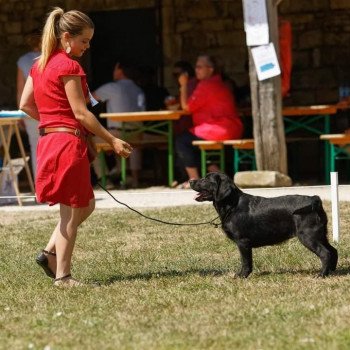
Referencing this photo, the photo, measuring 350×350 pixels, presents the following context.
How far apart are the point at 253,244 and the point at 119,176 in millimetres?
6916

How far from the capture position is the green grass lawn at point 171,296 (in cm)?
515

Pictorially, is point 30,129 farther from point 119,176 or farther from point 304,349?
point 304,349

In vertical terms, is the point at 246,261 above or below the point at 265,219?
below

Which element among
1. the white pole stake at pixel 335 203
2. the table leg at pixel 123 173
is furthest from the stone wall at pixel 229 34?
the white pole stake at pixel 335 203

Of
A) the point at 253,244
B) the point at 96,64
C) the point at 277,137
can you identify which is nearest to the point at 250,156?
the point at 277,137

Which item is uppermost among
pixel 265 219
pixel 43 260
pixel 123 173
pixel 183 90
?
pixel 183 90

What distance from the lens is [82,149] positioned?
6.55 metres

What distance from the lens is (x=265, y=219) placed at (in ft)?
22.6

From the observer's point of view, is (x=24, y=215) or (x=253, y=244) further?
(x=24, y=215)

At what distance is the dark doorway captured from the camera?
1530 cm

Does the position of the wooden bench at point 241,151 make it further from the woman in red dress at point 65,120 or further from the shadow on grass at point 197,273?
the woman in red dress at point 65,120

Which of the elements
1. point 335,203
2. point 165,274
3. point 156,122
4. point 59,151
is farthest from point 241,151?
point 59,151

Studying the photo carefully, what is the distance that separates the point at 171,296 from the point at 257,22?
19.4 feet

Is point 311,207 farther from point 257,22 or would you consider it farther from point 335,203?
point 257,22
